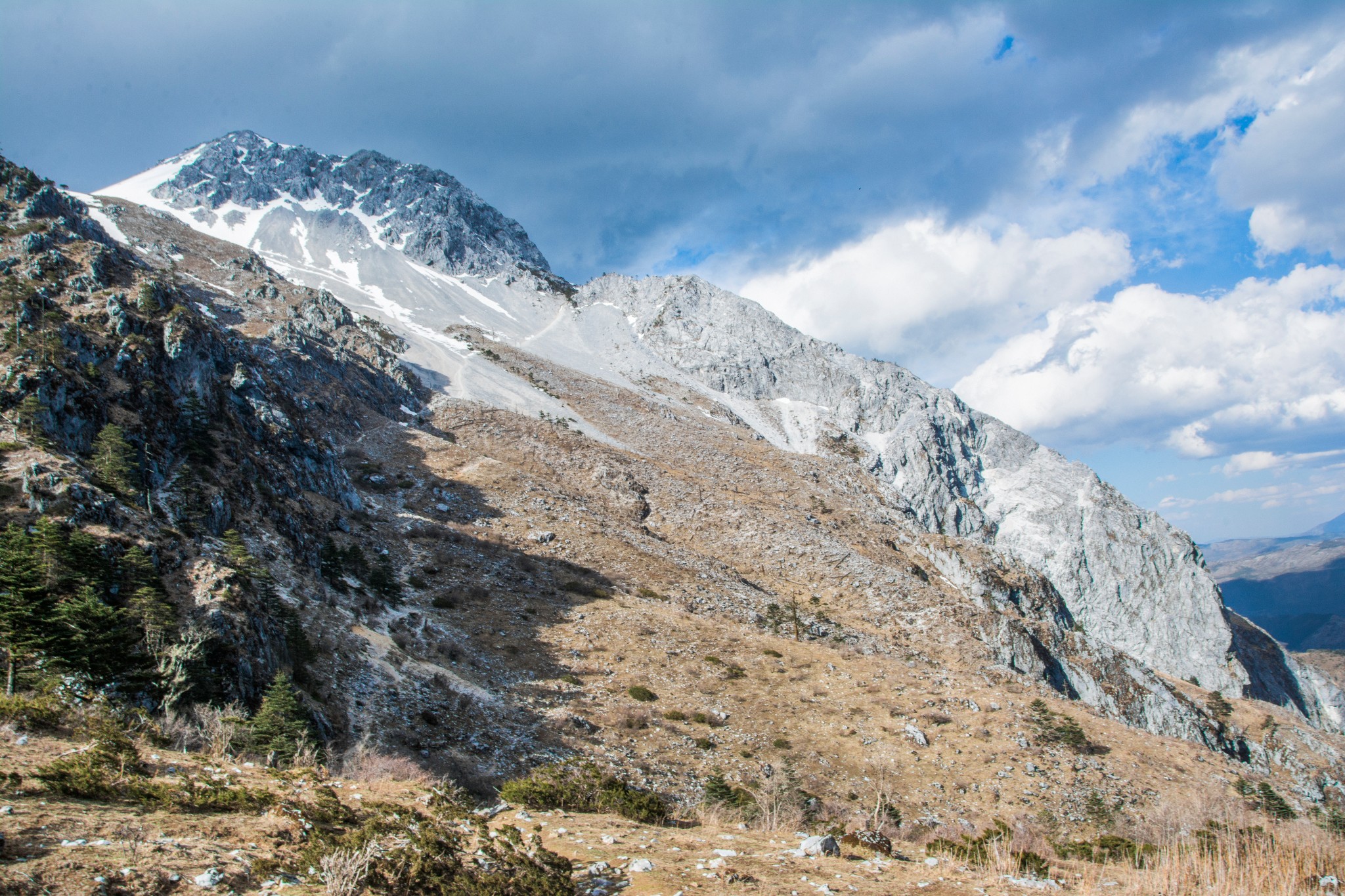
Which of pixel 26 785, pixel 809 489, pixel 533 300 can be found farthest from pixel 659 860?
pixel 533 300

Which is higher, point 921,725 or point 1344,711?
point 921,725

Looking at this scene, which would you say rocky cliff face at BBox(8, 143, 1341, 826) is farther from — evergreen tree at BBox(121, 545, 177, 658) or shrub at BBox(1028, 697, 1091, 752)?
evergreen tree at BBox(121, 545, 177, 658)

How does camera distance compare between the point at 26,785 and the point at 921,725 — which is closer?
the point at 26,785

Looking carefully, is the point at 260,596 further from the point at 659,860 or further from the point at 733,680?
the point at 733,680

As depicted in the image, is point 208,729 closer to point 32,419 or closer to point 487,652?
point 32,419

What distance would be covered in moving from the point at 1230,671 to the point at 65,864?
171 meters

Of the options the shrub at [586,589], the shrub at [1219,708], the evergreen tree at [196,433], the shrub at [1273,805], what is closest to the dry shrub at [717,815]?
the shrub at [586,589]

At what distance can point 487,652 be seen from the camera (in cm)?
3719

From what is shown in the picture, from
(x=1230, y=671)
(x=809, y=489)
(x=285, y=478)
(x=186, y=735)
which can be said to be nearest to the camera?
(x=186, y=735)

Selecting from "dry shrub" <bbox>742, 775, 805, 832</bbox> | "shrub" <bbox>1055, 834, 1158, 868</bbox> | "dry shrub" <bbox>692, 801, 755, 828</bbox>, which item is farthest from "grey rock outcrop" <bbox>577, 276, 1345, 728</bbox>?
"shrub" <bbox>1055, 834, 1158, 868</bbox>

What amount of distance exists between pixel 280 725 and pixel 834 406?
507 feet

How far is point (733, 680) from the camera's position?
3903 cm

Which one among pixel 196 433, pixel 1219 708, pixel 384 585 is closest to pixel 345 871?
pixel 384 585

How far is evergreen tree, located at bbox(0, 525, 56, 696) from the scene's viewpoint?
624 inches
